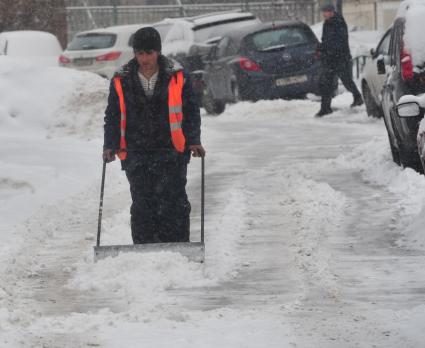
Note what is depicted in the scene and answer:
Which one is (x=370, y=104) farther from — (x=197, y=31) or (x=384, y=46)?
(x=197, y=31)

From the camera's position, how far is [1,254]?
935 centimetres

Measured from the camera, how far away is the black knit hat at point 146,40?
8719 mm

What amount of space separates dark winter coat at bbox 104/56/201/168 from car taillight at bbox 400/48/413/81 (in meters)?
4.79

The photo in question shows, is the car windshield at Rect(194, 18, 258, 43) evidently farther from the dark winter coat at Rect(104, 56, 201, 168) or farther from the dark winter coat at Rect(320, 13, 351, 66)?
the dark winter coat at Rect(104, 56, 201, 168)

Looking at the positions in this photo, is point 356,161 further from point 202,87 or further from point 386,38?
point 202,87

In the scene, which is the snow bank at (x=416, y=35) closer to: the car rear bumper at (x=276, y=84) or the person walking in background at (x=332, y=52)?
the person walking in background at (x=332, y=52)

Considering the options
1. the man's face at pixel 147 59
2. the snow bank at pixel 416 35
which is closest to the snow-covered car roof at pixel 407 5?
the snow bank at pixel 416 35

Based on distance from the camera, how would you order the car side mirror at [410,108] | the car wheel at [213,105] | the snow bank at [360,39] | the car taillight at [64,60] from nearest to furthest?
the car side mirror at [410,108] → the car wheel at [213,105] → the car taillight at [64,60] → the snow bank at [360,39]

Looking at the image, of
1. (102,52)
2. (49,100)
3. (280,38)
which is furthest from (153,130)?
(102,52)

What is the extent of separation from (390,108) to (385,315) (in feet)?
23.3

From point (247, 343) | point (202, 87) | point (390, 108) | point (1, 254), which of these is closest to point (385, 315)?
point (247, 343)

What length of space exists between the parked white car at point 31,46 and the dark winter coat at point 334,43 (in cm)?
840

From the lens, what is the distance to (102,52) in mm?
28953

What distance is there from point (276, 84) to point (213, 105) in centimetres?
208
